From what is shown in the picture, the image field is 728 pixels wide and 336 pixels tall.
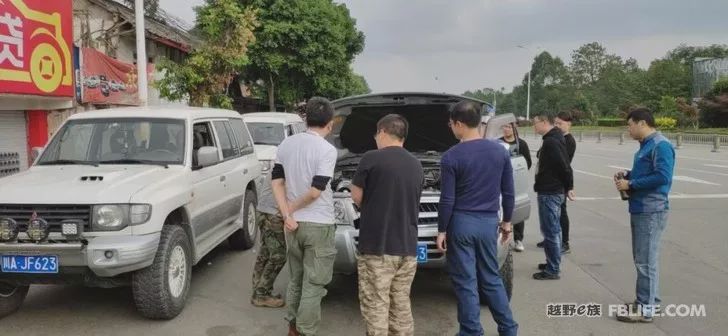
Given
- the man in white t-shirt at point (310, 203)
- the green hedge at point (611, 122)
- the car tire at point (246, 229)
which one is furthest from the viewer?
the green hedge at point (611, 122)

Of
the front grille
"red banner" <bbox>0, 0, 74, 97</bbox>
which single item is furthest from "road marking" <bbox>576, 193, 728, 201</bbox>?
"red banner" <bbox>0, 0, 74, 97</bbox>

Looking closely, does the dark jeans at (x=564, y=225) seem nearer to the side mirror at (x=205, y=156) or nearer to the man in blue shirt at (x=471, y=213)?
the man in blue shirt at (x=471, y=213)

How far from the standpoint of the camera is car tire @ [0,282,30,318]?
489 cm

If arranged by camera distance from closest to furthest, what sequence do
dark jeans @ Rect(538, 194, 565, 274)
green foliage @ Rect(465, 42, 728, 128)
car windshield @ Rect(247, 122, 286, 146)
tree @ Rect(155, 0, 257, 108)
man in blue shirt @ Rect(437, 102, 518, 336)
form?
1. man in blue shirt @ Rect(437, 102, 518, 336)
2. dark jeans @ Rect(538, 194, 565, 274)
3. car windshield @ Rect(247, 122, 286, 146)
4. tree @ Rect(155, 0, 257, 108)
5. green foliage @ Rect(465, 42, 728, 128)

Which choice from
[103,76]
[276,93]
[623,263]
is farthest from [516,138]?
[276,93]

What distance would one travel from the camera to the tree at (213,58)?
1398 cm

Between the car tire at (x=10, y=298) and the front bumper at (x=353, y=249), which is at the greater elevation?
the front bumper at (x=353, y=249)

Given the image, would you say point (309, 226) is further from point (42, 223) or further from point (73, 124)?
point (73, 124)

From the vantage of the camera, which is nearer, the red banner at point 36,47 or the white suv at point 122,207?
the white suv at point 122,207

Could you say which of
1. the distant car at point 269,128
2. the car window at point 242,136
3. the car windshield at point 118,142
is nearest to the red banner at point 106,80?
the distant car at point 269,128

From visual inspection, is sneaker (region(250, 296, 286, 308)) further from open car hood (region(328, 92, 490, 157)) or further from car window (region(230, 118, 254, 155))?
car window (region(230, 118, 254, 155))

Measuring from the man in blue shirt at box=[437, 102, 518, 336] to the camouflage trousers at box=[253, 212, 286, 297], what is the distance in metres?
1.62

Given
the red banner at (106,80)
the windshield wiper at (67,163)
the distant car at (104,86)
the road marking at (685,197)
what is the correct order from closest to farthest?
the windshield wiper at (67,163) < the road marking at (685,197) < the red banner at (106,80) < the distant car at (104,86)

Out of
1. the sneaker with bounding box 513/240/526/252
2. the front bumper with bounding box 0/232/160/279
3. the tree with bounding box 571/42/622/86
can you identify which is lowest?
the sneaker with bounding box 513/240/526/252
